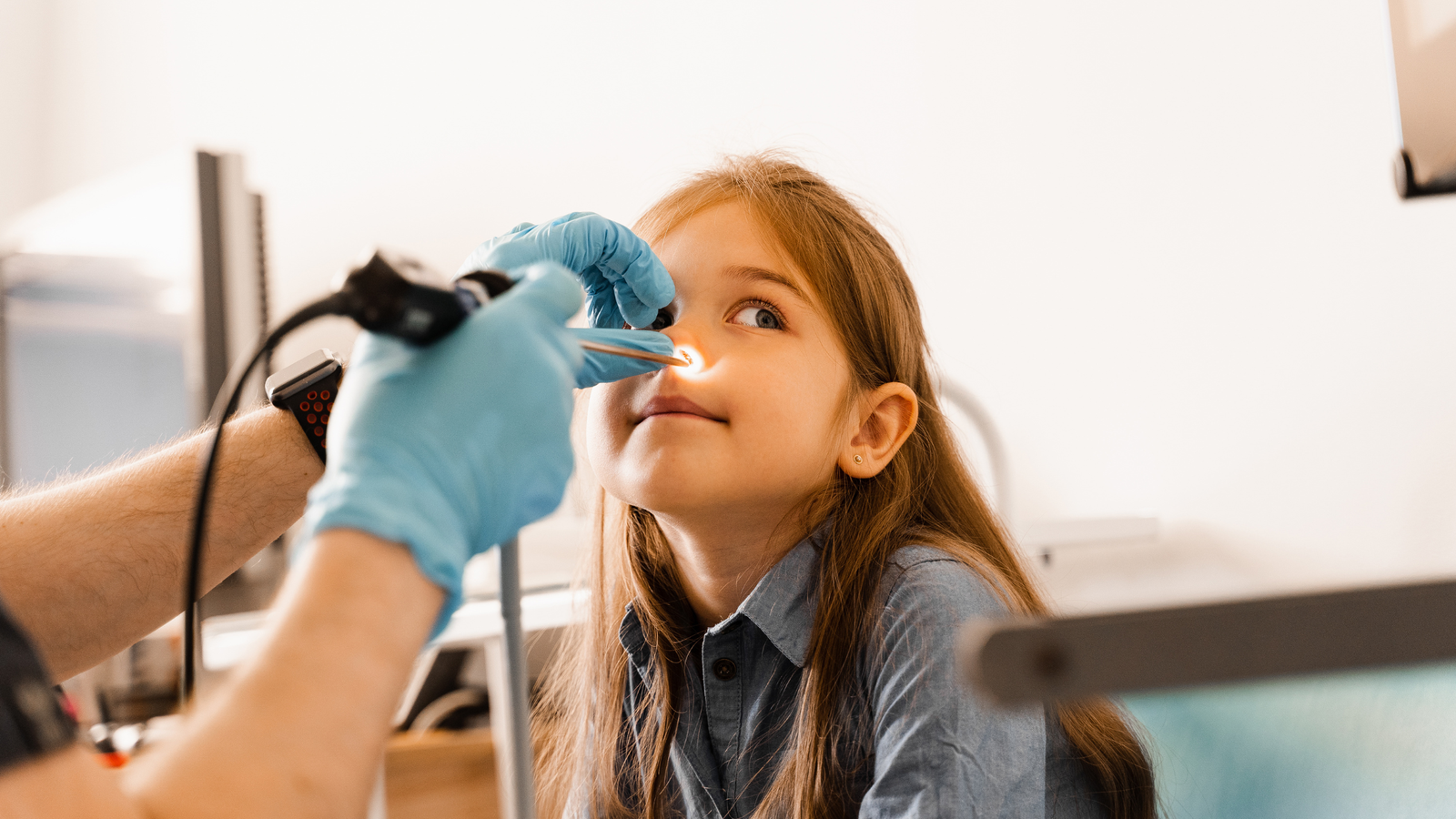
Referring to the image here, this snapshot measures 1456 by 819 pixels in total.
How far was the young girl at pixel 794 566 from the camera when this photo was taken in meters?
0.75

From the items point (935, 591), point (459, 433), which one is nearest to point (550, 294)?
point (459, 433)

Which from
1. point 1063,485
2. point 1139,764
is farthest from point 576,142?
point 1139,764

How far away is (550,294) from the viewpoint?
59cm

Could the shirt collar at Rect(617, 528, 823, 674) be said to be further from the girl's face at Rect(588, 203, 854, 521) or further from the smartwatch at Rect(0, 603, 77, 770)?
the smartwatch at Rect(0, 603, 77, 770)

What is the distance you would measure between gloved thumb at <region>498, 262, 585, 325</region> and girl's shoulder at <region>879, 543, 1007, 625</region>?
0.36 m

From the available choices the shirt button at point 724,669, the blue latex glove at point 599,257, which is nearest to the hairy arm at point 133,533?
the blue latex glove at point 599,257

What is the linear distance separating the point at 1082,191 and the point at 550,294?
4.35ft

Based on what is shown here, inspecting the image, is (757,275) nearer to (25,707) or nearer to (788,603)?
(788,603)

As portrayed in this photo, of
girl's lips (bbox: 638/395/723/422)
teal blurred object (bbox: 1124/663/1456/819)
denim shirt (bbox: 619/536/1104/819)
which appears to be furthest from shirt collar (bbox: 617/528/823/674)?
teal blurred object (bbox: 1124/663/1456/819)

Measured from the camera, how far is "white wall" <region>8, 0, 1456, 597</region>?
4.52ft

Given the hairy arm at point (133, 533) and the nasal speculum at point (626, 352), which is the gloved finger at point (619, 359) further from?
the hairy arm at point (133, 533)

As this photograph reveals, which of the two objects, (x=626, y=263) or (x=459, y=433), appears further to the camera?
(x=626, y=263)

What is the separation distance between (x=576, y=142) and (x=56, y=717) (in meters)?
1.94

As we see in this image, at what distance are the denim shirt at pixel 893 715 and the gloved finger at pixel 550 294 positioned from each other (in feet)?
1.15
